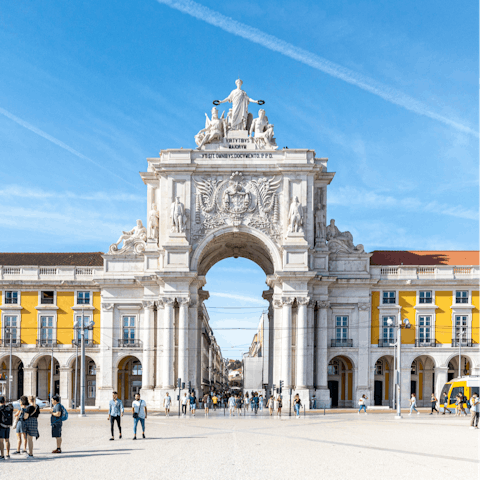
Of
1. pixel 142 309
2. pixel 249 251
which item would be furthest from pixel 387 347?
pixel 142 309

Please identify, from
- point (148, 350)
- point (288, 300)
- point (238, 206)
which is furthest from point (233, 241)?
point (148, 350)

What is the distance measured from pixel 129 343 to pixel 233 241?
12.9 meters

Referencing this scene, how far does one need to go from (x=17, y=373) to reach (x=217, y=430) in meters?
37.9

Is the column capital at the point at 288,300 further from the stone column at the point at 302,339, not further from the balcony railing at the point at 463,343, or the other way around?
the balcony railing at the point at 463,343

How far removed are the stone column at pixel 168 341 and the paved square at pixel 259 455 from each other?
2483 centimetres

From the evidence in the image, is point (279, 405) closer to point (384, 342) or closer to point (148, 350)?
point (148, 350)

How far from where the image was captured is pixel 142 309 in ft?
209

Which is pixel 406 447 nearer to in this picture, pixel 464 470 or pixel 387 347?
pixel 464 470

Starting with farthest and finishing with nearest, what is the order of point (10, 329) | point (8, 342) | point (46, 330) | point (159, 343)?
1. point (46, 330)
2. point (8, 342)
3. point (10, 329)
4. point (159, 343)

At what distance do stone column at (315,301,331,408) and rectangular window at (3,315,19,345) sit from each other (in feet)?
88.6

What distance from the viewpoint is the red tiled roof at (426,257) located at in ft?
216

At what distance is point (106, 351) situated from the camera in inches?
2490

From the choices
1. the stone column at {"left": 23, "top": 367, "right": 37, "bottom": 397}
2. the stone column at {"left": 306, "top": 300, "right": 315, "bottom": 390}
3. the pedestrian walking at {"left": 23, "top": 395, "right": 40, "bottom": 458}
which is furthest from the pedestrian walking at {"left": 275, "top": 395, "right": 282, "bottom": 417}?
the pedestrian walking at {"left": 23, "top": 395, "right": 40, "bottom": 458}

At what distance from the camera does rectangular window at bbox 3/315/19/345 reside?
64.6 metres
